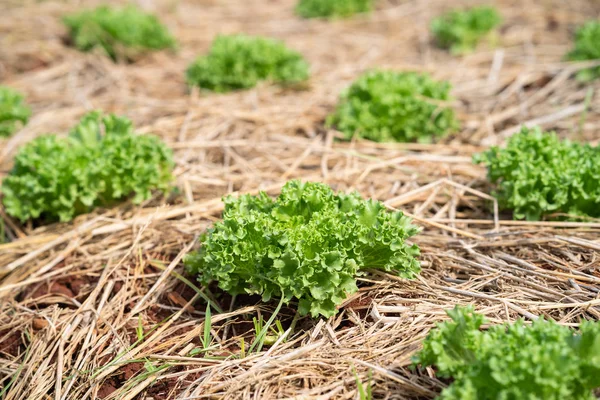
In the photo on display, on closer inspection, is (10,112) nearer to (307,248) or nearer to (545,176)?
(307,248)

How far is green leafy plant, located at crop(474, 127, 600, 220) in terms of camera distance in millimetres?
3621

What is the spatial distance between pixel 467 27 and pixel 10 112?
5098 mm

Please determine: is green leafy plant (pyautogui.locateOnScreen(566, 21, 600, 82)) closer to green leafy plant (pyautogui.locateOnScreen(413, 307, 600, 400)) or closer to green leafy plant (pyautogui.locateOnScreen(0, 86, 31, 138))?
green leafy plant (pyautogui.locateOnScreen(413, 307, 600, 400))

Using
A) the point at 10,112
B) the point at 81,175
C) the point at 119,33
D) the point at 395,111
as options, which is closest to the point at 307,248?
the point at 81,175

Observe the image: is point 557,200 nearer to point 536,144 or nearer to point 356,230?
point 536,144

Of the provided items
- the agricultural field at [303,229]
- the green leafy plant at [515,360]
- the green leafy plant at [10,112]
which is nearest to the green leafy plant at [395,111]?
the agricultural field at [303,229]

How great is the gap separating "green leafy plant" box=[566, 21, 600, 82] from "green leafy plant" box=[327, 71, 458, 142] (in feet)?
5.26

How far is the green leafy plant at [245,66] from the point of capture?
6066 mm

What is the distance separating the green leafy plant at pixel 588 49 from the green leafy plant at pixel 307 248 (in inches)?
142

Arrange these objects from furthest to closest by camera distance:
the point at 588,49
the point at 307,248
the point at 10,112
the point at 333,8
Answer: the point at 333,8
the point at 588,49
the point at 10,112
the point at 307,248

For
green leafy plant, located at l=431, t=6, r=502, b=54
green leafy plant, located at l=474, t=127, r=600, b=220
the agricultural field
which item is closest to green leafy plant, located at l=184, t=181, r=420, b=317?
the agricultural field

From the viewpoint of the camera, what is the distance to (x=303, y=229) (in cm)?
306

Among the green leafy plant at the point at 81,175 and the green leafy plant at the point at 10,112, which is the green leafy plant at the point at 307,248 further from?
the green leafy plant at the point at 10,112

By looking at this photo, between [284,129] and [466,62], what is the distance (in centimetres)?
253
